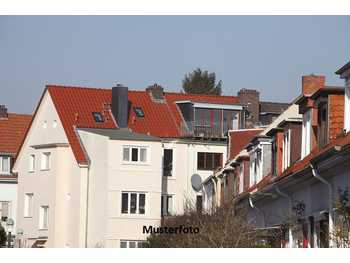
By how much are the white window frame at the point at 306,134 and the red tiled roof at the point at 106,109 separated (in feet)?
33.5

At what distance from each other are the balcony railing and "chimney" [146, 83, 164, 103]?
121cm

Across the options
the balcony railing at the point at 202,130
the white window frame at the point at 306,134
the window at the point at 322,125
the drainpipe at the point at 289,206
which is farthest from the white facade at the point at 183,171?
the window at the point at 322,125

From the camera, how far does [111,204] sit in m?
41.9

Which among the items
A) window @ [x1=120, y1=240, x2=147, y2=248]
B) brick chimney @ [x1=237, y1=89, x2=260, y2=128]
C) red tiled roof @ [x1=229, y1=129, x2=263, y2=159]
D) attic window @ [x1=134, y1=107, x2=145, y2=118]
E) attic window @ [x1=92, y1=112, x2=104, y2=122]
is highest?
brick chimney @ [x1=237, y1=89, x2=260, y2=128]

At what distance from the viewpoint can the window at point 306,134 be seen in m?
30.3

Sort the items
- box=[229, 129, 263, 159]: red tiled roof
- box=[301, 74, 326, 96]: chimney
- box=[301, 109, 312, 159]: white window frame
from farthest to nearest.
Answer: box=[229, 129, 263, 159]: red tiled roof → box=[301, 74, 326, 96]: chimney → box=[301, 109, 312, 159]: white window frame

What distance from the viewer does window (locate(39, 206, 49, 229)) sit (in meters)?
41.1

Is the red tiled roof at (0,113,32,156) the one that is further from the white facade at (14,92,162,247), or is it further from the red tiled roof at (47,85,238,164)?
the red tiled roof at (47,85,238,164)

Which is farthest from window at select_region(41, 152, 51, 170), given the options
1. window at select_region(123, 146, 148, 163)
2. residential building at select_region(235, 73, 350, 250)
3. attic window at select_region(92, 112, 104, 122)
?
residential building at select_region(235, 73, 350, 250)

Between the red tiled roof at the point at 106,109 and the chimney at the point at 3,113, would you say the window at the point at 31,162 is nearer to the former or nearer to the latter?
the chimney at the point at 3,113

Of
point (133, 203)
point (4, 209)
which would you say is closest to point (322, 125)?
point (133, 203)

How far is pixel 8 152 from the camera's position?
51344mm
